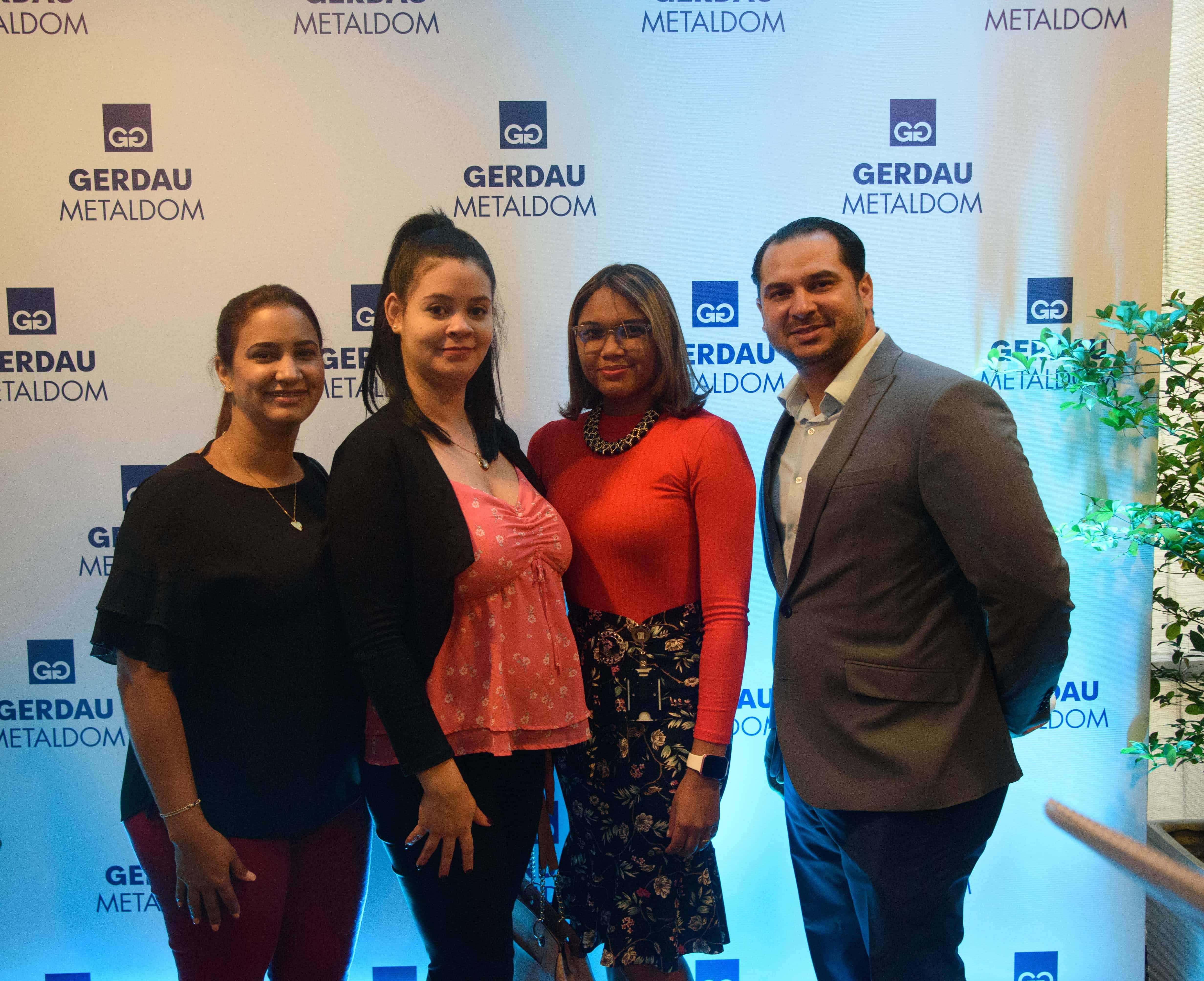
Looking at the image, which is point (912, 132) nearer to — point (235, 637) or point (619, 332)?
point (619, 332)

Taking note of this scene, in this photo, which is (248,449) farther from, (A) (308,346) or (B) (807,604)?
(B) (807,604)

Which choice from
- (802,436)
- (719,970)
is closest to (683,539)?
(802,436)

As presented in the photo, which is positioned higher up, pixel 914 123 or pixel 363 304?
pixel 914 123

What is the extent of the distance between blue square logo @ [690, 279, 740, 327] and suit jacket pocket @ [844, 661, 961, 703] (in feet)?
4.59

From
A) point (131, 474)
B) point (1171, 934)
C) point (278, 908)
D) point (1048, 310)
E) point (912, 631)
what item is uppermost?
point (1048, 310)

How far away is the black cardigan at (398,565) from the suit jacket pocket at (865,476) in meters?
0.77

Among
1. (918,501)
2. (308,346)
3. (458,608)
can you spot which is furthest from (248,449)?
(918,501)

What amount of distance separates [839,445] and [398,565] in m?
0.93

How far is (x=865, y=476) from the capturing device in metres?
1.60

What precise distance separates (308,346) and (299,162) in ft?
3.78

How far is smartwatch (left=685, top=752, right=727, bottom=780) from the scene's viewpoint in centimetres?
170

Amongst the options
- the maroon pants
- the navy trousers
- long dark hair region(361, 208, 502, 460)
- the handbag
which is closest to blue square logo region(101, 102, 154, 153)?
long dark hair region(361, 208, 502, 460)

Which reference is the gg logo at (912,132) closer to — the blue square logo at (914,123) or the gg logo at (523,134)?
the blue square logo at (914,123)

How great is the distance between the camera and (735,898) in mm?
2709
